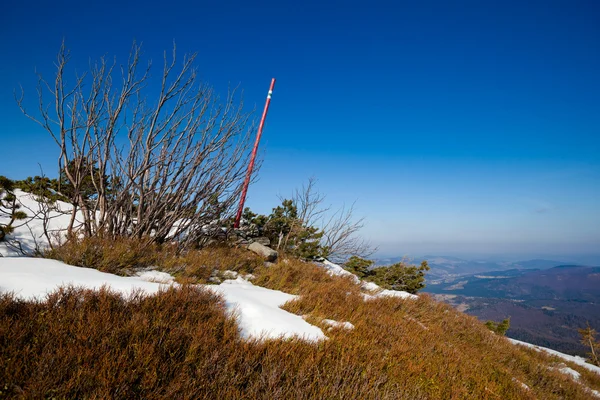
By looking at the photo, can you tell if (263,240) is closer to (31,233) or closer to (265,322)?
(31,233)

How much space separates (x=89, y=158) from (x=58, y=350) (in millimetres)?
4144

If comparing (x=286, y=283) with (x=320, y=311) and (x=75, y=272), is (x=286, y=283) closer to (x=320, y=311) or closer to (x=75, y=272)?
(x=320, y=311)

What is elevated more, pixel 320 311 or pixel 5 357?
pixel 5 357

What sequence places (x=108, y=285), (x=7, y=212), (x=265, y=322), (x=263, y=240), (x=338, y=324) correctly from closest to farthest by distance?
(x=108, y=285), (x=265, y=322), (x=338, y=324), (x=7, y=212), (x=263, y=240)

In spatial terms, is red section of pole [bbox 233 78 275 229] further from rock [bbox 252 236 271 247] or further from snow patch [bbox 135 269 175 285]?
snow patch [bbox 135 269 175 285]

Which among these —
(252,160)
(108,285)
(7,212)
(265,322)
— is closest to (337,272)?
(252,160)

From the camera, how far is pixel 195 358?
1995mm

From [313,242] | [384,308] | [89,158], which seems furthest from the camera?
[313,242]

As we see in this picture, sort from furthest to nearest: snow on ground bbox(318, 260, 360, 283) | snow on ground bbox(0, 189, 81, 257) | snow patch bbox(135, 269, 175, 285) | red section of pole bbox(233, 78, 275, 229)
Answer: snow on ground bbox(318, 260, 360, 283) → red section of pole bbox(233, 78, 275, 229) → snow on ground bbox(0, 189, 81, 257) → snow patch bbox(135, 269, 175, 285)

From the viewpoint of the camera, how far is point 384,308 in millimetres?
5008

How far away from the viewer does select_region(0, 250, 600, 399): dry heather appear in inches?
61.5

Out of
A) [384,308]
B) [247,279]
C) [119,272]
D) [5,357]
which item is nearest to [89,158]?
[119,272]

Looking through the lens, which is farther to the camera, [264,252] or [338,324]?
[264,252]

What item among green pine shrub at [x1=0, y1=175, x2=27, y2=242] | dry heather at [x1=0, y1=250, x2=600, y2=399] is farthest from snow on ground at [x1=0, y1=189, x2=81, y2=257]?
dry heather at [x1=0, y1=250, x2=600, y2=399]
